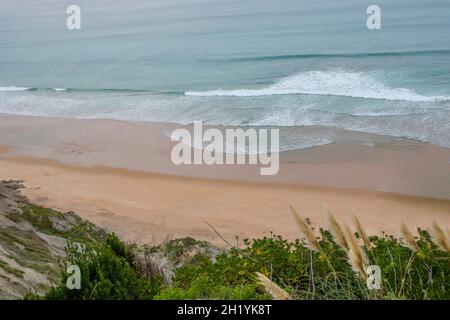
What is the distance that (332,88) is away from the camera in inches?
1056

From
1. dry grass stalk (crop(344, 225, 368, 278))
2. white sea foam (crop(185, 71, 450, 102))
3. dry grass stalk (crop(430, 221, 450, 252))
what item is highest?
white sea foam (crop(185, 71, 450, 102))

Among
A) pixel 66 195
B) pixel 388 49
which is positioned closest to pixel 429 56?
pixel 388 49

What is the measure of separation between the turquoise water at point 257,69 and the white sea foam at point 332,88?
0.18 feet

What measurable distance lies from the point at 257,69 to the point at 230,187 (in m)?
18.9

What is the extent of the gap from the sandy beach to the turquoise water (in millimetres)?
2381

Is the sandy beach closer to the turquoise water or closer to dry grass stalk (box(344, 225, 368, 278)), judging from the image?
the turquoise water

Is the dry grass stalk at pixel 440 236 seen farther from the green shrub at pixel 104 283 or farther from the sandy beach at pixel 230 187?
the sandy beach at pixel 230 187

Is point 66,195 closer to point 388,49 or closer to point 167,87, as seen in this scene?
point 167,87

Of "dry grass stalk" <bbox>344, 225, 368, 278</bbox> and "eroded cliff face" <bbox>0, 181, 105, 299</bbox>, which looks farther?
"eroded cliff face" <bbox>0, 181, 105, 299</bbox>

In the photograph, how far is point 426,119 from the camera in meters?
20.4

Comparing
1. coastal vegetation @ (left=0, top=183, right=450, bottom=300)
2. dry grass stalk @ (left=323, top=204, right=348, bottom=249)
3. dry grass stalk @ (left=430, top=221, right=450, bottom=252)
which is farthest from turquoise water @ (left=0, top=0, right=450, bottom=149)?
dry grass stalk @ (left=323, top=204, right=348, bottom=249)

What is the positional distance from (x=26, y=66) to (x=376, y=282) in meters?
45.0

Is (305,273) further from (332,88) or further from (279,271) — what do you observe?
(332,88)

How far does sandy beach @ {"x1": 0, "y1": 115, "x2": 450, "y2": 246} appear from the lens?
13.0 m
